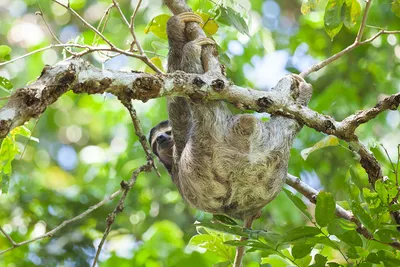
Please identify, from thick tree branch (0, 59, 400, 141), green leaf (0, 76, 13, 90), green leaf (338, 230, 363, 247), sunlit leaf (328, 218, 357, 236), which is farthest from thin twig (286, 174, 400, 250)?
green leaf (0, 76, 13, 90)

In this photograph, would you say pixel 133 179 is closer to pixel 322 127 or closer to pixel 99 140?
pixel 322 127

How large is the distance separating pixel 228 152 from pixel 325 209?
1.53 meters

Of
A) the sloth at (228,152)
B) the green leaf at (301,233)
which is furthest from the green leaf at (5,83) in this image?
the green leaf at (301,233)

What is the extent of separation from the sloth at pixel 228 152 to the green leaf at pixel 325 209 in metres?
1.44

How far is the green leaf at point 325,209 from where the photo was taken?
3.62 m

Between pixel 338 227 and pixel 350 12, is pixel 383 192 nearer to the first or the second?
pixel 338 227

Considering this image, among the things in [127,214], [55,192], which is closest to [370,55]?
[127,214]

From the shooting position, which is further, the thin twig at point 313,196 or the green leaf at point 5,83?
the thin twig at point 313,196

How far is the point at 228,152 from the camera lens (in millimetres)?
5043

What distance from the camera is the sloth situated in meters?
5.04

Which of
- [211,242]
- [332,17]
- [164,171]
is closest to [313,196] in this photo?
[211,242]

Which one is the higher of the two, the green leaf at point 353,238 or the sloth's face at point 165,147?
the sloth's face at point 165,147

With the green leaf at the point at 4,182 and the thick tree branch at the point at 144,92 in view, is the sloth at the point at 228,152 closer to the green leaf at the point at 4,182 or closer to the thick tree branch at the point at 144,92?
the thick tree branch at the point at 144,92

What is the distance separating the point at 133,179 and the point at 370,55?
6.57 meters
